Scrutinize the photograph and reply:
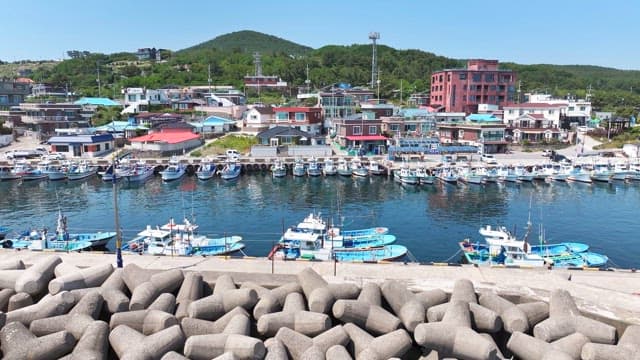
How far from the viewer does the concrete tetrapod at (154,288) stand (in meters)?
12.6

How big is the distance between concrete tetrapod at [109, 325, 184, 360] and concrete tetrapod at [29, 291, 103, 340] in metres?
0.88

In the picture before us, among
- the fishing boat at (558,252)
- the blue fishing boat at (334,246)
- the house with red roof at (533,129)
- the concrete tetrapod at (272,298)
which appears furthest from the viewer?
the house with red roof at (533,129)

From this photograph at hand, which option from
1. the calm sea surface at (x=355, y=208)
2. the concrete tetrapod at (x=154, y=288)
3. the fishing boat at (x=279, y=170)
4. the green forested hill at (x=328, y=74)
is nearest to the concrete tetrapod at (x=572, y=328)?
the concrete tetrapod at (x=154, y=288)

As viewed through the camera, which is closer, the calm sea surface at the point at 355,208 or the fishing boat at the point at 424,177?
the calm sea surface at the point at 355,208

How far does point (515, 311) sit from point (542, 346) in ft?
4.42

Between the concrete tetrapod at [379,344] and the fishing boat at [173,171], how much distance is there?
44.5 metres

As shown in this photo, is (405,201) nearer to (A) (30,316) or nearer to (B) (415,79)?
(A) (30,316)

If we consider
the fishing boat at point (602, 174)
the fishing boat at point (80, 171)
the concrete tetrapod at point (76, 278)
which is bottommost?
the fishing boat at point (80, 171)

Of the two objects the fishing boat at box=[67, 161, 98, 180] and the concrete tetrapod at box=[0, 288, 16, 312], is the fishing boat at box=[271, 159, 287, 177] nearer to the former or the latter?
the fishing boat at box=[67, 161, 98, 180]

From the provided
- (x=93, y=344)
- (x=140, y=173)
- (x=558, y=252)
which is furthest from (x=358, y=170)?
(x=93, y=344)

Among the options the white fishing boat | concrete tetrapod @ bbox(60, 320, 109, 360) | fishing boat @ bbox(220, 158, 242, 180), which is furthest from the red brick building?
concrete tetrapod @ bbox(60, 320, 109, 360)

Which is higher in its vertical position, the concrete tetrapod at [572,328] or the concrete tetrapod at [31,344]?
the concrete tetrapod at [572,328]

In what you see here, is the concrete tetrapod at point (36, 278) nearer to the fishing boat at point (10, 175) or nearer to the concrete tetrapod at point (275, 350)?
the concrete tetrapod at point (275, 350)

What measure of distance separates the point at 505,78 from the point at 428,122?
2626 cm
